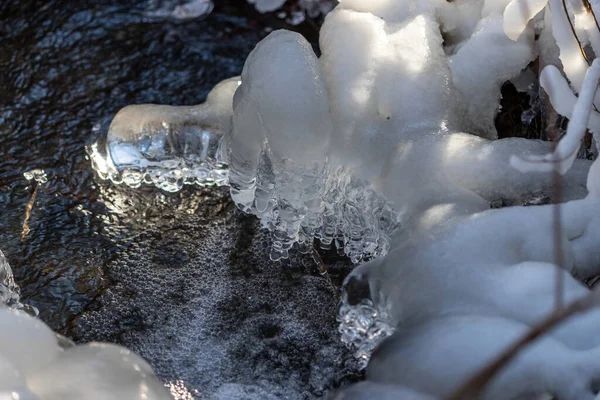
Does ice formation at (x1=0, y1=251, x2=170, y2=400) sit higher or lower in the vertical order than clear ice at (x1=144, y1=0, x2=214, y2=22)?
higher

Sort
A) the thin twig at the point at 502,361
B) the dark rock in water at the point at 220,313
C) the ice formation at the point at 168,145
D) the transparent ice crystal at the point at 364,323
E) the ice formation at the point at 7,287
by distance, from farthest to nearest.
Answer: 1. the ice formation at the point at 168,145
2. the ice formation at the point at 7,287
3. the dark rock in water at the point at 220,313
4. the transparent ice crystal at the point at 364,323
5. the thin twig at the point at 502,361

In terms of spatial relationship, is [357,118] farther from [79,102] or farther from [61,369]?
[79,102]

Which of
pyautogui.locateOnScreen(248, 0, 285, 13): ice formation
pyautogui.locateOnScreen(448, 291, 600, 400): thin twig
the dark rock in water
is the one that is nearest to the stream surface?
the dark rock in water

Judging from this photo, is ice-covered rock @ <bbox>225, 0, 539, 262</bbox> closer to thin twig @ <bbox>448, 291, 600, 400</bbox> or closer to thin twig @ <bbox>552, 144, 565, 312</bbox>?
thin twig @ <bbox>552, 144, 565, 312</bbox>

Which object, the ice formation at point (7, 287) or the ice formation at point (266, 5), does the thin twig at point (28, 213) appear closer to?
the ice formation at point (7, 287)

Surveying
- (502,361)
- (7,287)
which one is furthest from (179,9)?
(502,361)

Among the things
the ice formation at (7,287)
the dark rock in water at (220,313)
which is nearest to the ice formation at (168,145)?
the dark rock in water at (220,313)

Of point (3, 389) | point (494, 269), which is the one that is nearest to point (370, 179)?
point (494, 269)
